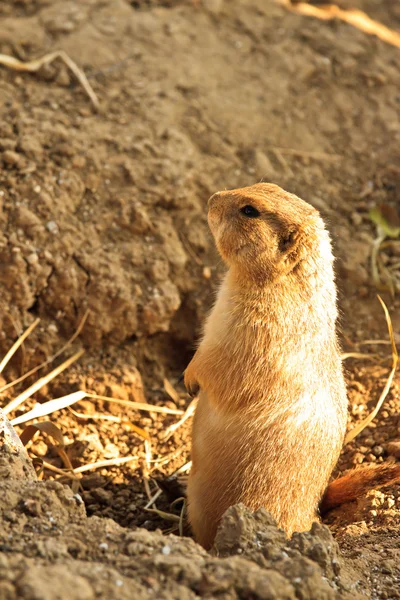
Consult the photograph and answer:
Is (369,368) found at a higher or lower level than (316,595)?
lower

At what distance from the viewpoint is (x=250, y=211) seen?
3844 millimetres

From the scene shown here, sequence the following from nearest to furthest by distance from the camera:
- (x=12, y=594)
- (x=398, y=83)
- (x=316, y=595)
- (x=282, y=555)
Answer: (x=12, y=594), (x=316, y=595), (x=282, y=555), (x=398, y=83)

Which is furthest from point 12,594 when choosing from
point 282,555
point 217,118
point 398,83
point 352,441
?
point 398,83

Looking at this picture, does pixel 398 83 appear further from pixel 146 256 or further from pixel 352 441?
pixel 352 441

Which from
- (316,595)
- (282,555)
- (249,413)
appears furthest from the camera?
(249,413)

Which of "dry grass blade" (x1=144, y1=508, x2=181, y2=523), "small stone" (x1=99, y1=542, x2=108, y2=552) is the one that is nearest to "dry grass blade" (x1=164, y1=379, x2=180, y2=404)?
"dry grass blade" (x1=144, y1=508, x2=181, y2=523)

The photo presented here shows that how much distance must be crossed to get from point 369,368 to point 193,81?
8.63ft

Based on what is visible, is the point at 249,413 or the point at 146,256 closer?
the point at 249,413

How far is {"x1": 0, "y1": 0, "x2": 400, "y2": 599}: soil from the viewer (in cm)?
392

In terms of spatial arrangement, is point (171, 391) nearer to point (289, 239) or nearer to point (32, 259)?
point (32, 259)

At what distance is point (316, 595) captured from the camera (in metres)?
2.61

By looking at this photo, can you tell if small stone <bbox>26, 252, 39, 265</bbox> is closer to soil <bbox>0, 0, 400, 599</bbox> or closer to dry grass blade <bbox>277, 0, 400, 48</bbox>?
soil <bbox>0, 0, 400, 599</bbox>

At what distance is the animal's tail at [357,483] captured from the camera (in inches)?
150

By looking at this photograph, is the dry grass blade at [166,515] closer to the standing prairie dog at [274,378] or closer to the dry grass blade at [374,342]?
the standing prairie dog at [274,378]
